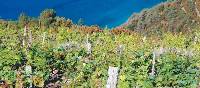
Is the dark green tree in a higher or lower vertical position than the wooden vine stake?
higher

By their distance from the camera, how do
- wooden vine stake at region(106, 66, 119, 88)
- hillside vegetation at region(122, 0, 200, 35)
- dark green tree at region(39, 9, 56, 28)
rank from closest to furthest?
wooden vine stake at region(106, 66, 119, 88) < dark green tree at region(39, 9, 56, 28) < hillside vegetation at region(122, 0, 200, 35)

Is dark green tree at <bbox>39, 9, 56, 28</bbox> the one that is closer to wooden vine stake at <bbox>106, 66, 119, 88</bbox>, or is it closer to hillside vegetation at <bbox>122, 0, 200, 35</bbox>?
hillside vegetation at <bbox>122, 0, 200, 35</bbox>

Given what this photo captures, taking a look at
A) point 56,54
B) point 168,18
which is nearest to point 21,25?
point 168,18

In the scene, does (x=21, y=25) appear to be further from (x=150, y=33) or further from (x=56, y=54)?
(x=56, y=54)

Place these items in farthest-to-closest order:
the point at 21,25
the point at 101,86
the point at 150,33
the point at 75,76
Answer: the point at 150,33 < the point at 21,25 < the point at 75,76 < the point at 101,86

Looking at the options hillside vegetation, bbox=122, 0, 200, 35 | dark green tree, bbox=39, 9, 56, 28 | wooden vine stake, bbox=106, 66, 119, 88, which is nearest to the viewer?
wooden vine stake, bbox=106, 66, 119, 88

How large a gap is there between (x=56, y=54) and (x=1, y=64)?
268 centimetres

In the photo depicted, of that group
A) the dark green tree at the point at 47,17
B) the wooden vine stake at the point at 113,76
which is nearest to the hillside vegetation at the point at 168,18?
the dark green tree at the point at 47,17

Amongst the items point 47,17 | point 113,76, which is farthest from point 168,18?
point 113,76

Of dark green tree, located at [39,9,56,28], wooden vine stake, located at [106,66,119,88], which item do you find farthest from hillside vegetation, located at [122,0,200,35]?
wooden vine stake, located at [106,66,119,88]

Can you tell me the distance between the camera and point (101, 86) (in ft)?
42.8

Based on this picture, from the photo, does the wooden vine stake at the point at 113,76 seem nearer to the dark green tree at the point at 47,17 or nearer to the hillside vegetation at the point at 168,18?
the dark green tree at the point at 47,17

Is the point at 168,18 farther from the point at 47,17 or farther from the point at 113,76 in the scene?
the point at 113,76

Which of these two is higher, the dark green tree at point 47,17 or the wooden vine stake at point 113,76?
the dark green tree at point 47,17
